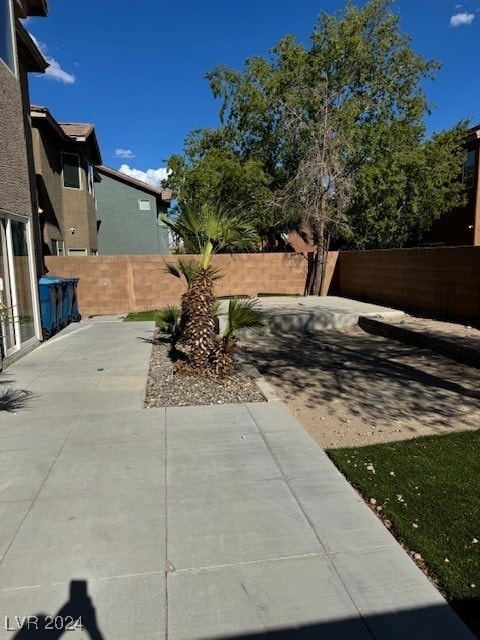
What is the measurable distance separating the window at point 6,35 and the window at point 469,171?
1974 cm

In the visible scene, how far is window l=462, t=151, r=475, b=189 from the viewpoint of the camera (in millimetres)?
21312

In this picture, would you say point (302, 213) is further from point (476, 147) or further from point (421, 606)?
point (421, 606)

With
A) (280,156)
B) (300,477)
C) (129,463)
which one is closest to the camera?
(300,477)

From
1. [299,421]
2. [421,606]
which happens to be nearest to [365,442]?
[299,421]

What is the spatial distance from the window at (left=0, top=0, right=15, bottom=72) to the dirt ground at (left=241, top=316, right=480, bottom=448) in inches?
276

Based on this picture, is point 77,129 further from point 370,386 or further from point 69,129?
point 370,386

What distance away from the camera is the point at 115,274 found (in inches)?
617

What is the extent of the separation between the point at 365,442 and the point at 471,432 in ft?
3.76

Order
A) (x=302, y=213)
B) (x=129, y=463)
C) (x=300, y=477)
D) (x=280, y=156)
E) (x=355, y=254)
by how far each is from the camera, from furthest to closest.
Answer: (x=280, y=156)
(x=302, y=213)
(x=355, y=254)
(x=129, y=463)
(x=300, y=477)

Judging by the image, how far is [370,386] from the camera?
6551 mm

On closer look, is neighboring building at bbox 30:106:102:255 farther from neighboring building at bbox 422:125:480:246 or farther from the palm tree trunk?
neighboring building at bbox 422:125:480:246

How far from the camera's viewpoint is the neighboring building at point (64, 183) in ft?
48.4

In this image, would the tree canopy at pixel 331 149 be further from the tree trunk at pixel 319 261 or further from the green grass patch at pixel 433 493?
the green grass patch at pixel 433 493

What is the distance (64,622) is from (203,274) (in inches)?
193
